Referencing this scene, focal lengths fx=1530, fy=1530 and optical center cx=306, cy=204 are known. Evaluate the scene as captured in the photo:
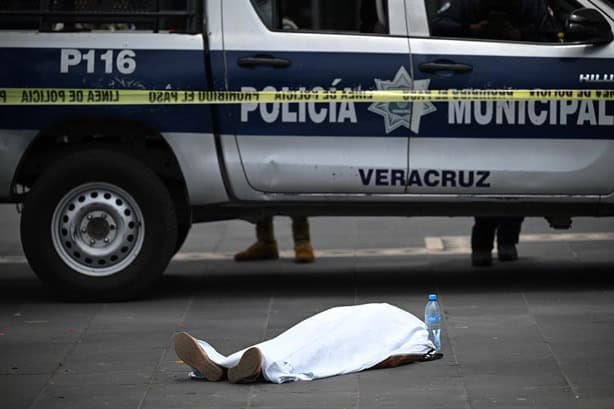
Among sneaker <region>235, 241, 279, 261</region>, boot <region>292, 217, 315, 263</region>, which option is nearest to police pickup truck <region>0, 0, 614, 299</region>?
boot <region>292, 217, 315, 263</region>

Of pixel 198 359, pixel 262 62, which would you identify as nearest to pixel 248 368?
pixel 198 359

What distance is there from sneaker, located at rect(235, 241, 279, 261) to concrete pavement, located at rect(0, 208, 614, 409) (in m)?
0.14

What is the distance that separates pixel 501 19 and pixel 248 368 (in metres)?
3.28

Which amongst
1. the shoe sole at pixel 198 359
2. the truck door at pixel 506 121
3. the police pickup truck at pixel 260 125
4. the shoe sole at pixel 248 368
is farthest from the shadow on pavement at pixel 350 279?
the shoe sole at pixel 248 368

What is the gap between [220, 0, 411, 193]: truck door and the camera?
8562 millimetres

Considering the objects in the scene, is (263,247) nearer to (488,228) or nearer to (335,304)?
(488,228)

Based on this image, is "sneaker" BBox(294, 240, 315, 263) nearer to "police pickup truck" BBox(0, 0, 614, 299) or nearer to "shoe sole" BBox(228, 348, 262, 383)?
"police pickup truck" BBox(0, 0, 614, 299)

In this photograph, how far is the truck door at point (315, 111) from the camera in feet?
28.1

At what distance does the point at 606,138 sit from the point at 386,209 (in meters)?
1.31

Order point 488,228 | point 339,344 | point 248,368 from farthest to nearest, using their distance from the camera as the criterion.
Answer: point 488,228 → point 339,344 → point 248,368

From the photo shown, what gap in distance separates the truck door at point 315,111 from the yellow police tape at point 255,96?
0.13ft

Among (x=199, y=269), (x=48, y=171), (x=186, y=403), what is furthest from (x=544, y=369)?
(x=199, y=269)

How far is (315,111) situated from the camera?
28.2ft

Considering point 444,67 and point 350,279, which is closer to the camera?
point 444,67
